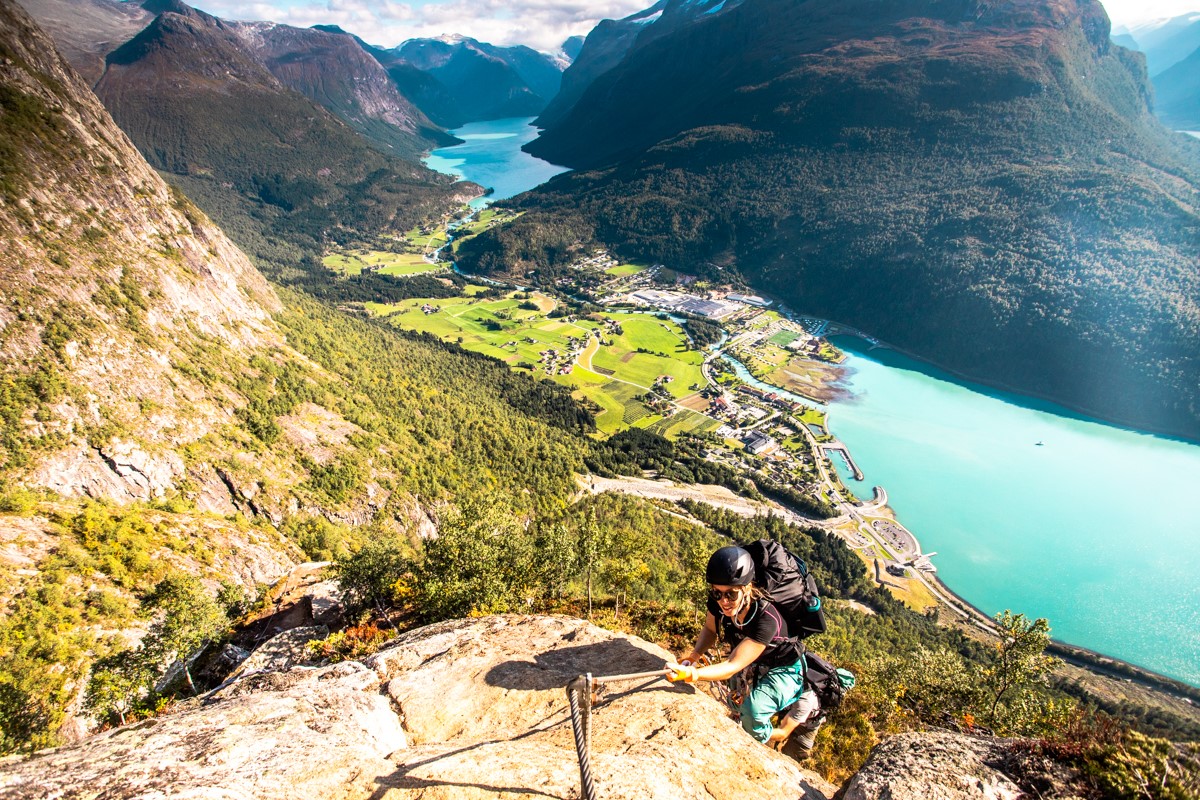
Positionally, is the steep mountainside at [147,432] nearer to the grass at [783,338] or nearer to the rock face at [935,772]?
the rock face at [935,772]

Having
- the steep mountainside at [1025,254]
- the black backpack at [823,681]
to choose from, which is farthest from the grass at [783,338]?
the black backpack at [823,681]

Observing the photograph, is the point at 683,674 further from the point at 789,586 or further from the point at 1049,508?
the point at 1049,508

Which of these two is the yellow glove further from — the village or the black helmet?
the village

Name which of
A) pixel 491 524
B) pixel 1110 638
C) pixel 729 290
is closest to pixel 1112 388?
pixel 1110 638

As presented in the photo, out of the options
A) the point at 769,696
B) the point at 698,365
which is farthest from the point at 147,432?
the point at 698,365

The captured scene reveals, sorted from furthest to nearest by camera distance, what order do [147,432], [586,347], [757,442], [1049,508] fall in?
Result: 1. [586,347]
2. [757,442]
3. [1049,508]
4. [147,432]

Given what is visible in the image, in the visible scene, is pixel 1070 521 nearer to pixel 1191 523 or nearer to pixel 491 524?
pixel 1191 523
